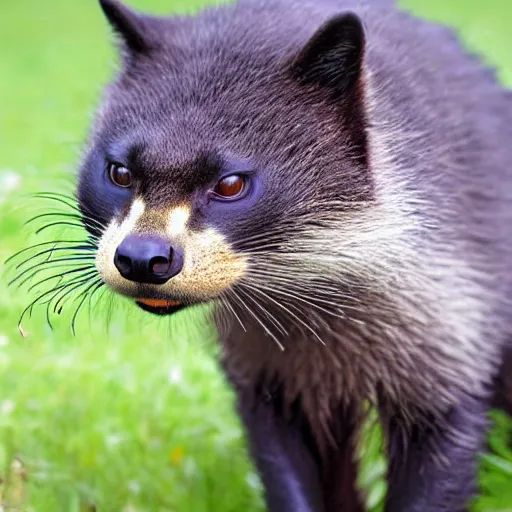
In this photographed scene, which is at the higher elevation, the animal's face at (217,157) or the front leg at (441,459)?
the animal's face at (217,157)

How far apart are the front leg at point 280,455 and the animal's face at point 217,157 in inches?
28.5

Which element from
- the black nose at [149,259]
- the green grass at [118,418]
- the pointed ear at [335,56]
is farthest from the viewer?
the green grass at [118,418]

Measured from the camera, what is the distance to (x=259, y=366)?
11.6 feet

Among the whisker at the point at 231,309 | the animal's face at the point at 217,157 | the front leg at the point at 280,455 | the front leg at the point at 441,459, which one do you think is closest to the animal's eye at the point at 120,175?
the animal's face at the point at 217,157

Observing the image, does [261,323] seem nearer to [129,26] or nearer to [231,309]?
[231,309]

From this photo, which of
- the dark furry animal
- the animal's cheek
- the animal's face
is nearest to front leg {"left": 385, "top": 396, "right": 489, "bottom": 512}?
the dark furry animal

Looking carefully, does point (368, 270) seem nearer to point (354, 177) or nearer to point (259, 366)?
point (354, 177)

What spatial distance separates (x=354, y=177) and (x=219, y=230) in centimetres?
47

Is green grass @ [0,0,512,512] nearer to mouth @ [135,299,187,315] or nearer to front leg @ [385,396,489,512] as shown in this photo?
front leg @ [385,396,489,512]

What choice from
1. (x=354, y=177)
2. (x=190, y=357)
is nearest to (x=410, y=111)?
(x=354, y=177)

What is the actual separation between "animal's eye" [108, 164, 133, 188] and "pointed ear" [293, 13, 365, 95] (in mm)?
548

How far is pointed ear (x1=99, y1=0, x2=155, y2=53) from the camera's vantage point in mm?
3264

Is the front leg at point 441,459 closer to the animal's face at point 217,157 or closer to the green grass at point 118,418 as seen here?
the green grass at point 118,418

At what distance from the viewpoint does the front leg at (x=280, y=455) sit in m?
3.49
